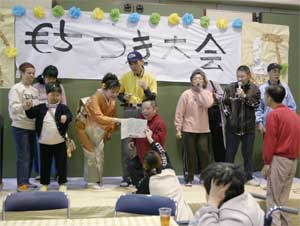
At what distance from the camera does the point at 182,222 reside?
2.93 m

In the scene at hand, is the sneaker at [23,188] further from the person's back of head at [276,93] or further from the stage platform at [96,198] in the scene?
the person's back of head at [276,93]

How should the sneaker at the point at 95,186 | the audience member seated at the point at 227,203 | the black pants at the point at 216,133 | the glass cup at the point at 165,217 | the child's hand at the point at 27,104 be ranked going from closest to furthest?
the audience member seated at the point at 227,203, the glass cup at the point at 165,217, the child's hand at the point at 27,104, the sneaker at the point at 95,186, the black pants at the point at 216,133

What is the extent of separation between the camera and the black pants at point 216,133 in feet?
16.9

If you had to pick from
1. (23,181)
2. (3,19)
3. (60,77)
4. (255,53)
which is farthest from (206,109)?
(3,19)

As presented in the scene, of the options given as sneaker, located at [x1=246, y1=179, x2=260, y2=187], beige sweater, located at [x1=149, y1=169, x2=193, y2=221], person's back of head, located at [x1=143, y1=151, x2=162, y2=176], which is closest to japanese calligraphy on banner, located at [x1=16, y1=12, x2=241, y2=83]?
sneaker, located at [x1=246, y1=179, x2=260, y2=187]

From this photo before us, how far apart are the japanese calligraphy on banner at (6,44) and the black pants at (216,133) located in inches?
97.5

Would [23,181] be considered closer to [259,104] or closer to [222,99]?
[222,99]

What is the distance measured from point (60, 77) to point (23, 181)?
4.49ft

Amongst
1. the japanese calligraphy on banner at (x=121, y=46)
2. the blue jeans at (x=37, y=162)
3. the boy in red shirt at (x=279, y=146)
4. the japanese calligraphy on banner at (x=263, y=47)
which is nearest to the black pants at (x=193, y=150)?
the japanese calligraphy on banner at (x=121, y=46)

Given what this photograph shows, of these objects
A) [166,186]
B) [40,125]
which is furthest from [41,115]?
[166,186]

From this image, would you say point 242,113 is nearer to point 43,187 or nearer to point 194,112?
point 194,112

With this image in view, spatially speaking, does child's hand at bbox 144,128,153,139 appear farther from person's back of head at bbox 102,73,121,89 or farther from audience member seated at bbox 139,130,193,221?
audience member seated at bbox 139,130,193,221

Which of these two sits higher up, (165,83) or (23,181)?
(165,83)

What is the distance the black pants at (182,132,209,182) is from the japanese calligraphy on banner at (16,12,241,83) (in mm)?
903
